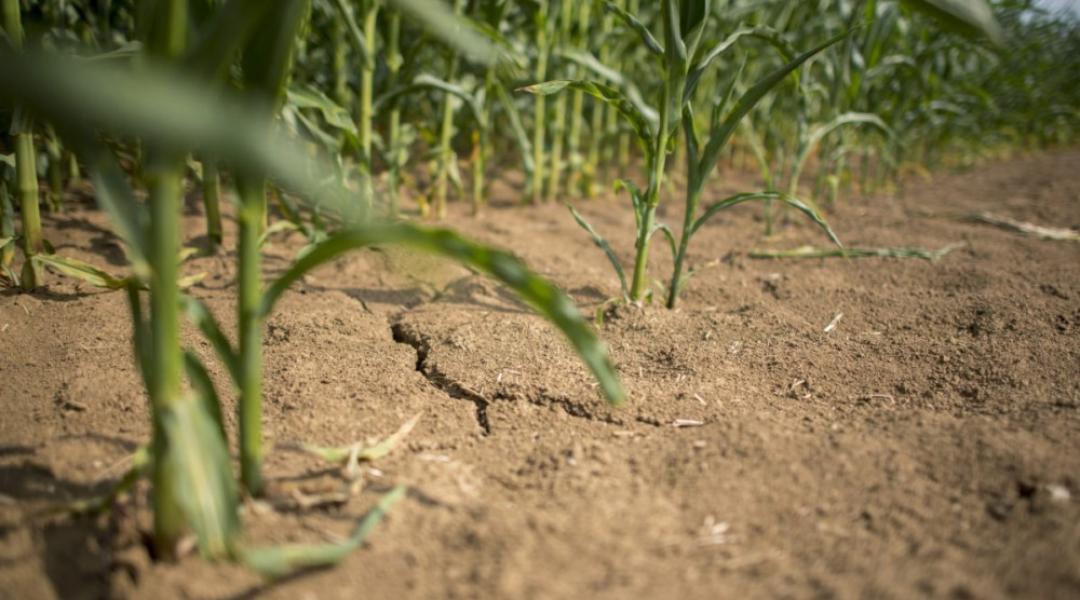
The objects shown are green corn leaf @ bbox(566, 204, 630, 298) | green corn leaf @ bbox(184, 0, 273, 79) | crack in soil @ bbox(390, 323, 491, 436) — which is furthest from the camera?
green corn leaf @ bbox(566, 204, 630, 298)

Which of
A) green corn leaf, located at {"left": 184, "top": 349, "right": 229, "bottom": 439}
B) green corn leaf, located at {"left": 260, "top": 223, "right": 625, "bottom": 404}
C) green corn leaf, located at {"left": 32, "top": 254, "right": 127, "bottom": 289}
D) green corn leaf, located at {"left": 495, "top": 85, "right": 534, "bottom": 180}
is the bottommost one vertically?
green corn leaf, located at {"left": 32, "top": 254, "right": 127, "bottom": 289}

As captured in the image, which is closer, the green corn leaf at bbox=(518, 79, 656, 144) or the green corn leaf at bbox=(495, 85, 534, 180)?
the green corn leaf at bbox=(518, 79, 656, 144)

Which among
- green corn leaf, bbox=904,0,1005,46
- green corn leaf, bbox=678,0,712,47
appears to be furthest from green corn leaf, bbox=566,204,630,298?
green corn leaf, bbox=904,0,1005,46

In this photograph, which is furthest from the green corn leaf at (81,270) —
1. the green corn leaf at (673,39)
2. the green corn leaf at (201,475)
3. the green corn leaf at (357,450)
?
the green corn leaf at (673,39)

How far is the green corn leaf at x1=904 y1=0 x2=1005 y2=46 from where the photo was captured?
101cm

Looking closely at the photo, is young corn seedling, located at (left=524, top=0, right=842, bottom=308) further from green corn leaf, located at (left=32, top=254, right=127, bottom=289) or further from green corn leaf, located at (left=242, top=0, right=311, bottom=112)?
green corn leaf, located at (left=32, top=254, right=127, bottom=289)

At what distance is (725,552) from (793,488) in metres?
0.20

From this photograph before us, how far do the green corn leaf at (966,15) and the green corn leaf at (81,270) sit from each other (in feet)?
5.91

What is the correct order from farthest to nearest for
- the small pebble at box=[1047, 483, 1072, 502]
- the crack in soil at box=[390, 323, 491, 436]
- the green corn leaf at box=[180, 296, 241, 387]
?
the crack in soil at box=[390, 323, 491, 436]
the small pebble at box=[1047, 483, 1072, 502]
the green corn leaf at box=[180, 296, 241, 387]

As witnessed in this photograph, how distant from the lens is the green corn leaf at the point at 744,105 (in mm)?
1623

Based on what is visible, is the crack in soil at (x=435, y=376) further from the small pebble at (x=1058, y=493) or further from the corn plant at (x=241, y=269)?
the small pebble at (x=1058, y=493)

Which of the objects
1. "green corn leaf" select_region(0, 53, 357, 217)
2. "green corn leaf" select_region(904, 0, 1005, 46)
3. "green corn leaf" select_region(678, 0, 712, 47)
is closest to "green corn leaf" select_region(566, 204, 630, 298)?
"green corn leaf" select_region(678, 0, 712, 47)

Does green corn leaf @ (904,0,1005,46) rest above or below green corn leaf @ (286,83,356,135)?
above

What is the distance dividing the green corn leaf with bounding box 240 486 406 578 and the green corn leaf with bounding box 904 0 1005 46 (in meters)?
1.06
